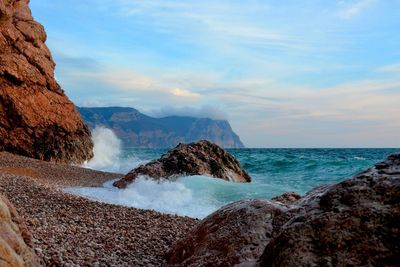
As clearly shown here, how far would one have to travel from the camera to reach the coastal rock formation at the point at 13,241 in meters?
3.33

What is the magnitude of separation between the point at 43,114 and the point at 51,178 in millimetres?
9660

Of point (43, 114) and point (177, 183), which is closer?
Answer: point (177, 183)

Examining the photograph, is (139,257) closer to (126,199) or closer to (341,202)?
(341,202)

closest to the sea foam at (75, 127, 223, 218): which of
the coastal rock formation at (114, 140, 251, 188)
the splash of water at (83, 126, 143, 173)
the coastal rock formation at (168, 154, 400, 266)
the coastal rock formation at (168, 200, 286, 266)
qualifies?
the coastal rock formation at (114, 140, 251, 188)

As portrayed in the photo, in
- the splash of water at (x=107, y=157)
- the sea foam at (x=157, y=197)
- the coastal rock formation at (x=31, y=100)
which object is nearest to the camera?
the sea foam at (x=157, y=197)

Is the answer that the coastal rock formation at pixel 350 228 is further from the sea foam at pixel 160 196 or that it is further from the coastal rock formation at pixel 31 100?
the coastal rock formation at pixel 31 100

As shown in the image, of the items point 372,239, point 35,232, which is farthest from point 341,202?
point 35,232

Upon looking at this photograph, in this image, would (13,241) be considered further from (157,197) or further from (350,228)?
(157,197)

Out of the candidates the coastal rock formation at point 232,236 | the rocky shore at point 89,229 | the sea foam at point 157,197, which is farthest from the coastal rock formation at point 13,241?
the sea foam at point 157,197

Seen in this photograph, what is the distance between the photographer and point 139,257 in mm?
5977

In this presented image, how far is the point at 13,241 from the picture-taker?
364 centimetres

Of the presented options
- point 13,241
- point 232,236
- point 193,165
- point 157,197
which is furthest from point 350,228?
point 193,165

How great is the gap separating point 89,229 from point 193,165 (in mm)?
11601

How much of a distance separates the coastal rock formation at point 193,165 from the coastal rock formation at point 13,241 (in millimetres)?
12112
